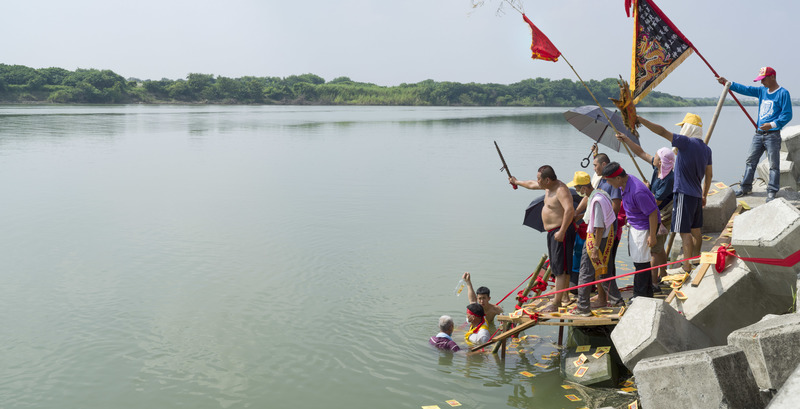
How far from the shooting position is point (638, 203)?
7617 millimetres

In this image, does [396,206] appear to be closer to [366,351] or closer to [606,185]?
[366,351]

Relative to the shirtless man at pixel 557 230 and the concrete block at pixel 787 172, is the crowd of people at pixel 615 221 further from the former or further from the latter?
the concrete block at pixel 787 172

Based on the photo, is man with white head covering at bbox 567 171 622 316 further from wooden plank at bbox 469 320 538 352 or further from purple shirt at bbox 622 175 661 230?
wooden plank at bbox 469 320 538 352

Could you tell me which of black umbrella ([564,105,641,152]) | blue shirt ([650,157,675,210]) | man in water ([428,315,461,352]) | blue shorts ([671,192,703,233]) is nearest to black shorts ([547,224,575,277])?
blue shorts ([671,192,703,233])

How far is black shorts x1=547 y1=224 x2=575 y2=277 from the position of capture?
840 centimetres

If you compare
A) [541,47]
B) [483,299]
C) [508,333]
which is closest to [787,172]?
[541,47]

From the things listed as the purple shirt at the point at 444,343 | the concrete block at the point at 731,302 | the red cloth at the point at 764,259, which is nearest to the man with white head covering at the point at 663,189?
the concrete block at the point at 731,302

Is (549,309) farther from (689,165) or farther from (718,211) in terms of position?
(718,211)

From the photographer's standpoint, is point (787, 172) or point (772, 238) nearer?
point (772, 238)

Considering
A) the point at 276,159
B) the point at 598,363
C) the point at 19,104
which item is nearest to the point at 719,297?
the point at 598,363

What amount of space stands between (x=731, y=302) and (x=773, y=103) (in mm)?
4933

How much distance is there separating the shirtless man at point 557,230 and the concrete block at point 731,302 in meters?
1.67

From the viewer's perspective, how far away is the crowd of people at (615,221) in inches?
303

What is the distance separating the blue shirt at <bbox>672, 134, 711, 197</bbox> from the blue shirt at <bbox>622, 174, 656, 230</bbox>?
2.24ft
